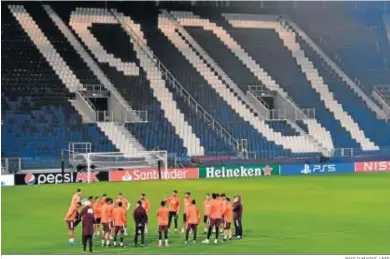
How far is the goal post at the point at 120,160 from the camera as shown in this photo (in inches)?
1590

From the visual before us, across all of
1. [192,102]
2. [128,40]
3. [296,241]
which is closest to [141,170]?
[192,102]

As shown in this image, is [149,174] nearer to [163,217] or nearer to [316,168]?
[316,168]

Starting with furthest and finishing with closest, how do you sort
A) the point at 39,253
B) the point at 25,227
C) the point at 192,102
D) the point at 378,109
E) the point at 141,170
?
the point at 378,109 → the point at 192,102 → the point at 141,170 → the point at 25,227 → the point at 39,253

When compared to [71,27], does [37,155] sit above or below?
below

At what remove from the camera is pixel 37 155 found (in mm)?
41031

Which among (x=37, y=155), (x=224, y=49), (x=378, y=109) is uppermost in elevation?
(x=224, y=49)

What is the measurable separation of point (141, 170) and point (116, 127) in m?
5.09

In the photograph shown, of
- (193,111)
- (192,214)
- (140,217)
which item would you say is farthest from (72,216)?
(193,111)

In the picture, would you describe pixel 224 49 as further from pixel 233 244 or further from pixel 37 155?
pixel 233 244

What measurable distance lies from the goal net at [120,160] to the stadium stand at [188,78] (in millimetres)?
1385

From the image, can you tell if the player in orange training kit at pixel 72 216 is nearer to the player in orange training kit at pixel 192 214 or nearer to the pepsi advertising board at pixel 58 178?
the player in orange training kit at pixel 192 214

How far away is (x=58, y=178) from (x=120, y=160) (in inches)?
175

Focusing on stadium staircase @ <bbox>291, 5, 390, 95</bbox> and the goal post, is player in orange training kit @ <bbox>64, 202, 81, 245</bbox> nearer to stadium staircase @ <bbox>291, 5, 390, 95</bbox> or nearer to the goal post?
the goal post

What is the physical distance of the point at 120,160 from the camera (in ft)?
136
